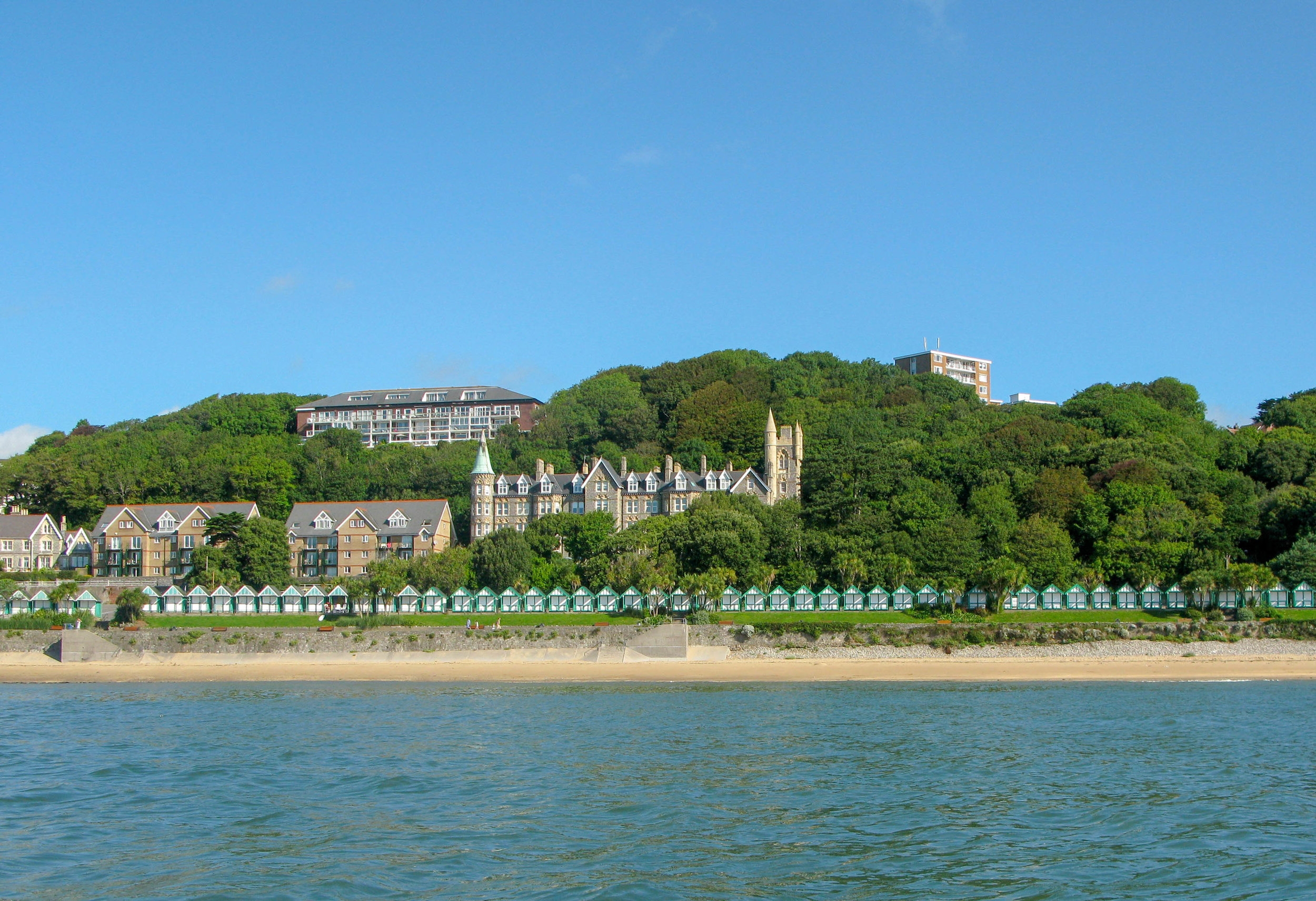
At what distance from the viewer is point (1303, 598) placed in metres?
62.8

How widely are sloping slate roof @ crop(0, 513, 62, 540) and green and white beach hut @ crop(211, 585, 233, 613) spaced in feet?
109

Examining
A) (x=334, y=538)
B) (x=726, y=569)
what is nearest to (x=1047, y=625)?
(x=726, y=569)

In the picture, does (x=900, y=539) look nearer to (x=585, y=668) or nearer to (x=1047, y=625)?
(x=1047, y=625)

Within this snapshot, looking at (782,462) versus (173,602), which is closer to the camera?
(173,602)

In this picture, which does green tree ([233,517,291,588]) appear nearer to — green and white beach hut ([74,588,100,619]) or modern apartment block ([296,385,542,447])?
green and white beach hut ([74,588,100,619])

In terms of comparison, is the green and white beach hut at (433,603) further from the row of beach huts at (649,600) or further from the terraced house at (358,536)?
the terraced house at (358,536)

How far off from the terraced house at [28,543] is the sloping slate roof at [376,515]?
65.8 ft

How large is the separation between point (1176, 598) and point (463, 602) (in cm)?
4005

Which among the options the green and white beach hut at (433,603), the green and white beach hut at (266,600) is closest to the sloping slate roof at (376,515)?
the green and white beach hut at (266,600)

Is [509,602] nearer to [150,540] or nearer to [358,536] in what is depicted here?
[358,536]

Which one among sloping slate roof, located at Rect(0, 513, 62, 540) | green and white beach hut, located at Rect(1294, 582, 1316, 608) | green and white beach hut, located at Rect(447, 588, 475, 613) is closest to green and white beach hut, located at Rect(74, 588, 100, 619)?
Result: green and white beach hut, located at Rect(447, 588, 475, 613)

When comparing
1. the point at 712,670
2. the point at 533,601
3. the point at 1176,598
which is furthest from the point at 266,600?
the point at 1176,598

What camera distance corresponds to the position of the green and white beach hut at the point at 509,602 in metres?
69.6

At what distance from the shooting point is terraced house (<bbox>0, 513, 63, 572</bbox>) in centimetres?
9525
